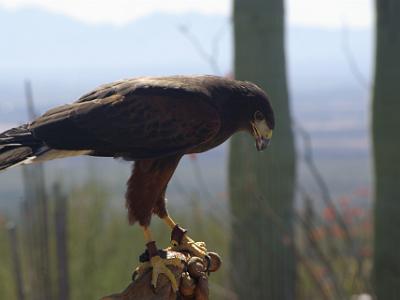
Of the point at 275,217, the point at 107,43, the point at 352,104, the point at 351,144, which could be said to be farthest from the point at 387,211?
the point at 107,43

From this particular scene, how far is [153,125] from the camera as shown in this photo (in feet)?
13.3

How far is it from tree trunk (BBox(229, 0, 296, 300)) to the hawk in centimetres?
349

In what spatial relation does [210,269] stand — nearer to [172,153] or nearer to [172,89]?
[172,153]

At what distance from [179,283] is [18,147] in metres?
0.84

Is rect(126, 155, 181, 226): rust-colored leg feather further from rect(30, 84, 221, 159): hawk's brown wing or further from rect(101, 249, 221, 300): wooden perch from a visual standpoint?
rect(101, 249, 221, 300): wooden perch

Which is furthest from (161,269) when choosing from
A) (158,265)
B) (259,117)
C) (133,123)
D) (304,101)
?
(304,101)

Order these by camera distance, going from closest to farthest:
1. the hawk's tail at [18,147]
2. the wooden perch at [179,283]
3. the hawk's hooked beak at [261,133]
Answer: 1. the wooden perch at [179,283]
2. the hawk's tail at [18,147]
3. the hawk's hooked beak at [261,133]

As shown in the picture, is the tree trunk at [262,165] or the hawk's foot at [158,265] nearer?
the hawk's foot at [158,265]

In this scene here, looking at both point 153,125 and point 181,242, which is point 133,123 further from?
point 181,242

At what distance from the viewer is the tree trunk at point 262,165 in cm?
769

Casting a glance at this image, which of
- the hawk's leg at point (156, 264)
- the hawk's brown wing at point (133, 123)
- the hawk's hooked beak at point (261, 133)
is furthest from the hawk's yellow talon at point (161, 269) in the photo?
the hawk's hooked beak at point (261, 133)

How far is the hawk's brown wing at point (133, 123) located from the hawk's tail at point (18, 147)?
0.12 feet

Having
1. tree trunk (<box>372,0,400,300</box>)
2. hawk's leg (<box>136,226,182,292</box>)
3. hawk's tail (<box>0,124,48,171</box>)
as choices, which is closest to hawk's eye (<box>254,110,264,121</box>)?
hawk's leg (<box>136,226,182,292</box>)

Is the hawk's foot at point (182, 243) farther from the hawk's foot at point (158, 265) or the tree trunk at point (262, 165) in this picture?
the tree trunk at point (262, 165)
